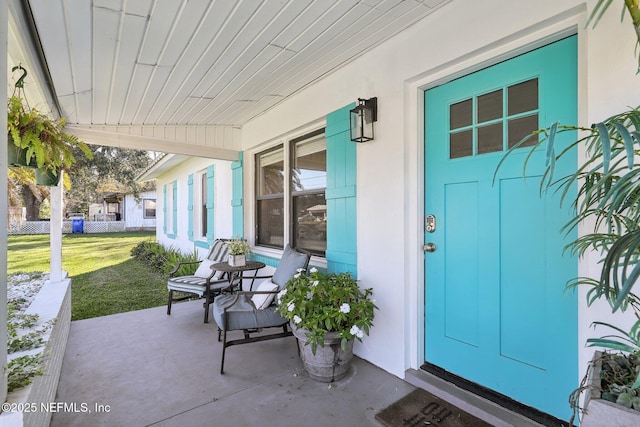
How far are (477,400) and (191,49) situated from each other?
3.02m

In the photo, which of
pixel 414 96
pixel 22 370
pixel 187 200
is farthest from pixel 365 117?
pixel 187 200

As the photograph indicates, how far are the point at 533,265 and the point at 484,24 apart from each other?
1437 mm

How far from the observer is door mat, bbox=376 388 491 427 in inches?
72.2

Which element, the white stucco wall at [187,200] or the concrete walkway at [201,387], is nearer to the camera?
the concrete walkway at [201,387]

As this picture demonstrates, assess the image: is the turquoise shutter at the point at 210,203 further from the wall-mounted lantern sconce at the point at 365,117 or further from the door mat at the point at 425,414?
the door mat at the point at 425,414

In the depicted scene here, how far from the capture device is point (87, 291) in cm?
504

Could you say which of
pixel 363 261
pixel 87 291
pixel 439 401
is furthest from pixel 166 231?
pixel 439 401

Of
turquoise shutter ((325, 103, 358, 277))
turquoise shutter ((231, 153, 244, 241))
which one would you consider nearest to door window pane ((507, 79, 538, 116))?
turquoise shutter ((325, 103, 358, 277))

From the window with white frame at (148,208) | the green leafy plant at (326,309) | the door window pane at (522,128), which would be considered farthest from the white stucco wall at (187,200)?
the window with white frame at (148,208)

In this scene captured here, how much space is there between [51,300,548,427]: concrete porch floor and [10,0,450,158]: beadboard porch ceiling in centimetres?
233

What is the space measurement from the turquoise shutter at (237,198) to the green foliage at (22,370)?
305 centimetres

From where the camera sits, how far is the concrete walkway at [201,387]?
1921mm

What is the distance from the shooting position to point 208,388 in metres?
2.23

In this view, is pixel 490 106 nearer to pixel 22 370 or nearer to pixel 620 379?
pixel 620 379
